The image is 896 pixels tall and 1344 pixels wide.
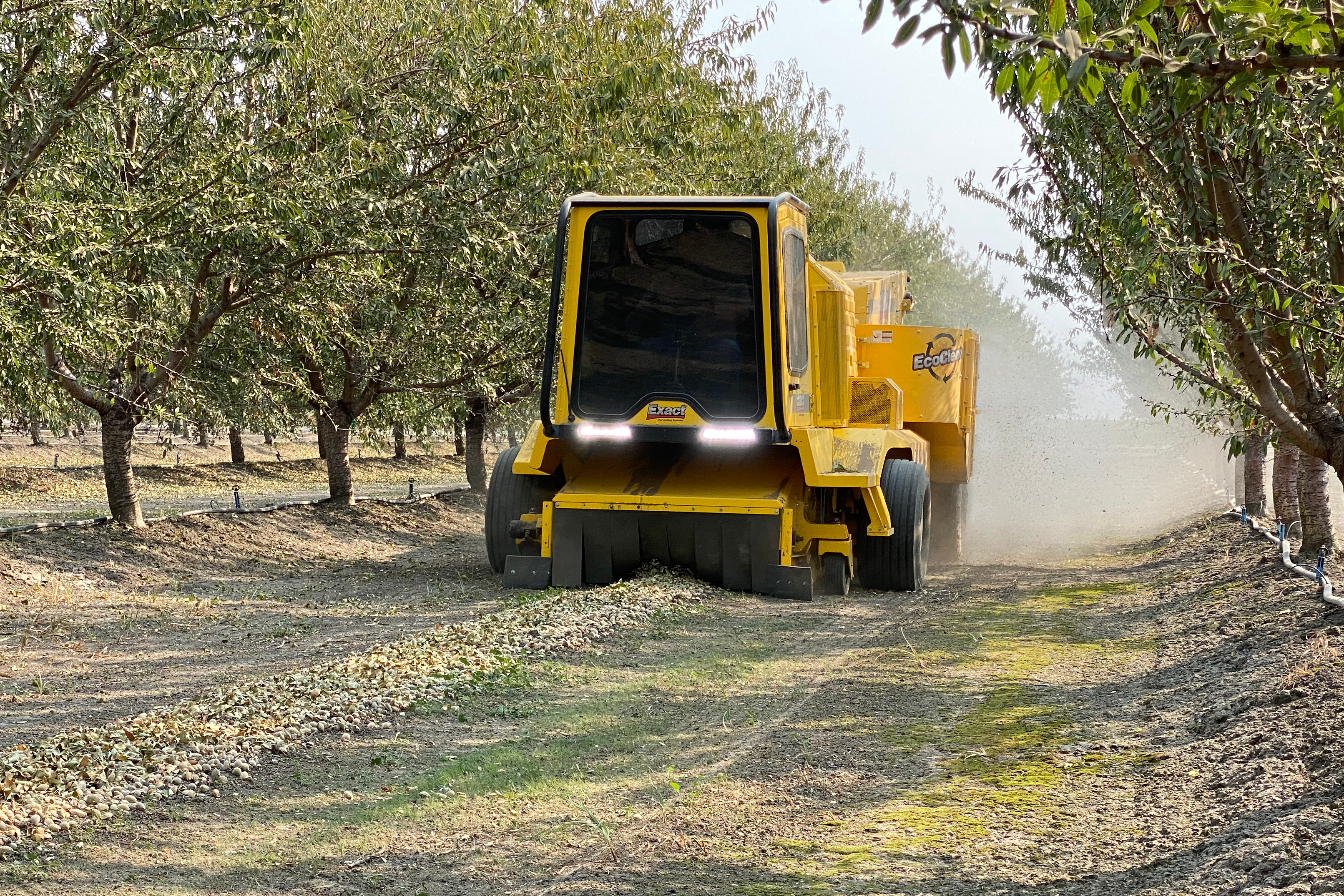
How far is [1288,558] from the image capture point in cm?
1148

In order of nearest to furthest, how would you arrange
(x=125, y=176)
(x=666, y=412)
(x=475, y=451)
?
1. (x=666, y=412)
2. (x=125, y=176)
3. (x=475, y=451)

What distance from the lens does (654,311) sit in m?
11.2

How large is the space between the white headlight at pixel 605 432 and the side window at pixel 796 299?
1.54m

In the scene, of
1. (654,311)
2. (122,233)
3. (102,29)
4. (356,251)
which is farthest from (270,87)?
(654,311)

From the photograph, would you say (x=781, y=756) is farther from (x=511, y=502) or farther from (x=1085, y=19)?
(x=511, y=502)

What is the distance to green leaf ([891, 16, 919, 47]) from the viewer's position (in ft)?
9.64

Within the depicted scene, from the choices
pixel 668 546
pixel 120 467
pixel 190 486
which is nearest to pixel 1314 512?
pixel 668 546

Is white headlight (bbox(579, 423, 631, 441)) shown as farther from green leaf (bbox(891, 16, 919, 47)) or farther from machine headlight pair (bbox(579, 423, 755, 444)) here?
green leaf (bbox(891, 16, 919, 47))

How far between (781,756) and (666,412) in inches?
200

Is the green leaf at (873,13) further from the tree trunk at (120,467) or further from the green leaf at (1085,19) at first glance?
the tree trunk at (120,467)

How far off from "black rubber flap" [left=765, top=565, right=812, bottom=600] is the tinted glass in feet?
4.73

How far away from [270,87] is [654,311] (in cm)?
535

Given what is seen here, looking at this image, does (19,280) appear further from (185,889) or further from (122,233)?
(185,889)

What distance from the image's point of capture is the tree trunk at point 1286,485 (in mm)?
14258
